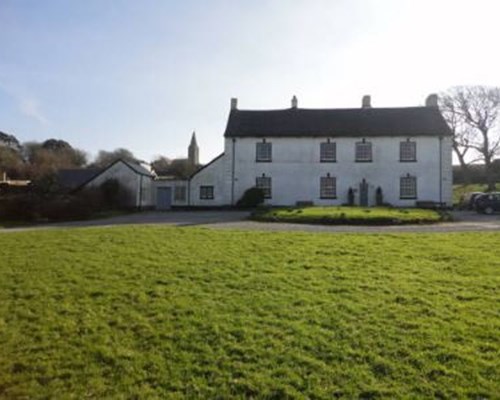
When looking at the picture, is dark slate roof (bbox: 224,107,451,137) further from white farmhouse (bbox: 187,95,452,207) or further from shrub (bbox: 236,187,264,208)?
shrub (bbox: 236,187,264,208)

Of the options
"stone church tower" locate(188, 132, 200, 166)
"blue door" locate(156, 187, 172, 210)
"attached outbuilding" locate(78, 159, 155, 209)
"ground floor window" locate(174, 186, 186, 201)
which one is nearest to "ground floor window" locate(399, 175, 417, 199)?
"ground floor window" locate(174, 186, 186, 201)

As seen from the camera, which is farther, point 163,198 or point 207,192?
point 163,198

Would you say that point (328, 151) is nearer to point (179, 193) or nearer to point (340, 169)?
point (340, 169)

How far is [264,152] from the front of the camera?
123 feet

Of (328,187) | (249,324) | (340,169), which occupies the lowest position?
(249,324)

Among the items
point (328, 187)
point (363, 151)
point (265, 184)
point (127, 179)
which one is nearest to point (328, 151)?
point (363, 151)

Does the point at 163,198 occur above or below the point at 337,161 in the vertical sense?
below

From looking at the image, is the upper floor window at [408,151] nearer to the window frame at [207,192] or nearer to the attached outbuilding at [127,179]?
the window frame at [207,192]

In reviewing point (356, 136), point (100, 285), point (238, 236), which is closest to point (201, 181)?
point (356, 136)

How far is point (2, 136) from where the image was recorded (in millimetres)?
95875

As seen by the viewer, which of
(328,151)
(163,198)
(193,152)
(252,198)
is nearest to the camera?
(252,198)

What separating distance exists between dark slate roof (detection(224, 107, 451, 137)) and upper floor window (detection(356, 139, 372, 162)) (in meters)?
0.78

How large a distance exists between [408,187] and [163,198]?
64.6 feet

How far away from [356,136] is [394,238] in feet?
76.2
